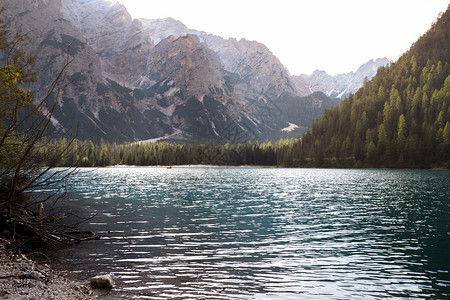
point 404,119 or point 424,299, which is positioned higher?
point 404,119

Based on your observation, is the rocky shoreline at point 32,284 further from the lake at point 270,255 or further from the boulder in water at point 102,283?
the lake at point 270,255

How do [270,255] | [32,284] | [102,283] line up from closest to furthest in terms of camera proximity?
[32,284] < [102,283] < [270,255]

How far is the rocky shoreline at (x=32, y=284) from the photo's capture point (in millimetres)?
13000

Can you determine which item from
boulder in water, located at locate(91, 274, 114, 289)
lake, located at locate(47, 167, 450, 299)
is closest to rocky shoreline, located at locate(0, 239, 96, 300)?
boulder in water, located at locate(91, 274, 114, 289)

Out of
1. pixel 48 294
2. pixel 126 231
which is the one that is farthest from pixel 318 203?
pixel 48 294

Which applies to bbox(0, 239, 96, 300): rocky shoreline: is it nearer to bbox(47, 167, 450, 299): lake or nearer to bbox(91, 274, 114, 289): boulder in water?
bbox(91, 274, 114, 289): boulder in water

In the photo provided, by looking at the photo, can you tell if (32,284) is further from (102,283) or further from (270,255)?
(270,255)

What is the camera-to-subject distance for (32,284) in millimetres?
14156

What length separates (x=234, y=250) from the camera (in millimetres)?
23438

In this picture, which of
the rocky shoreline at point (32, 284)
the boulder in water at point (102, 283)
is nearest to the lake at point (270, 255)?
the boulder in water at point (102, 283)

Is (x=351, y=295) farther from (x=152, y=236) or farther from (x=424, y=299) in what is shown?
(x=152, y=236)

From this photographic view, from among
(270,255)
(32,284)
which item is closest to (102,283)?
(32,284)

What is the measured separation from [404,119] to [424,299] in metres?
213

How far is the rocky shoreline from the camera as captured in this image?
13.0 metres
